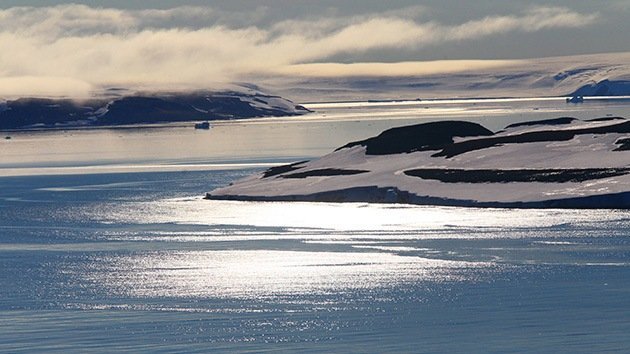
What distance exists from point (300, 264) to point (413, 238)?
8782 millimetres

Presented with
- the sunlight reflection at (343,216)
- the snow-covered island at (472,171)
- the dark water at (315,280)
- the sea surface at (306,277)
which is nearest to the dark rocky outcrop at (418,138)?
the snow-covered island at (472,171)

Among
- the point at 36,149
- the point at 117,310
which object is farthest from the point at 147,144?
the point at 117,310

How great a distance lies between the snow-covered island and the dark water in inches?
99.5

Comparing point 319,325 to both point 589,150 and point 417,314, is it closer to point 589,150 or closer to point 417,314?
point 417,314

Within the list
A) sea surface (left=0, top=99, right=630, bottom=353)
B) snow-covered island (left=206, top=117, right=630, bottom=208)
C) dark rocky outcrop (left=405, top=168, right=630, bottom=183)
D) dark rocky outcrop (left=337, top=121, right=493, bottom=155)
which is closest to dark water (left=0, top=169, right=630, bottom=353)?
sea surface (left=0, top=99, right=630, bottom=353)

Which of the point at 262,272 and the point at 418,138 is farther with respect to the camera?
the point at 418,138

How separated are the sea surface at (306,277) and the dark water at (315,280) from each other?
0.24 ft

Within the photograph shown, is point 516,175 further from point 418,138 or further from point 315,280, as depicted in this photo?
point 315,280

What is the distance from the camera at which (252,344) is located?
107 feet

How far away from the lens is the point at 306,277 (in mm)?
44000

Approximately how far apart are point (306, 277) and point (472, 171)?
33.9 meters

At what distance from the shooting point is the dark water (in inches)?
1315

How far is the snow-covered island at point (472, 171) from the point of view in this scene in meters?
69.4

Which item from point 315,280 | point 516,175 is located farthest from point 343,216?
point 315,280
